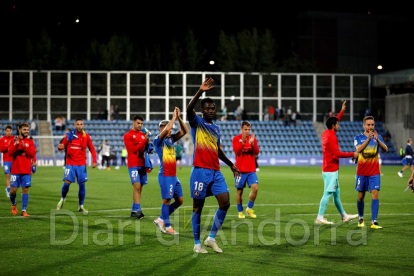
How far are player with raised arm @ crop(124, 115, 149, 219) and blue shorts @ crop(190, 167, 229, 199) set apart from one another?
16.7 ft

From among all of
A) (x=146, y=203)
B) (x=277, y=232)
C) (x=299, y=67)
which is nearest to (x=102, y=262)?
(x=277, y=232)

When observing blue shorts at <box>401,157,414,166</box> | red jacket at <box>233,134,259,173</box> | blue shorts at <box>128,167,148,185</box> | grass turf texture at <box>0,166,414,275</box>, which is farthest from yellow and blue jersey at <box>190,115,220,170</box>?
blue shorts at <box>401,157,414,166</box>

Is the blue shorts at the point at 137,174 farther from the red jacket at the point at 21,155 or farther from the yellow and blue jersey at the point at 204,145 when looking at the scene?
the yellow and blue jersey at the point at 204,145

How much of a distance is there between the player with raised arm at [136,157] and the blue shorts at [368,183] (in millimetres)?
5049

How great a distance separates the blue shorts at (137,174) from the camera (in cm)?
1542

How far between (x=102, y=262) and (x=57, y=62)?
2224 inches

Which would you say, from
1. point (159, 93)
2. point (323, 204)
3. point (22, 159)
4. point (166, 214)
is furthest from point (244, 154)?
point (159, 93)

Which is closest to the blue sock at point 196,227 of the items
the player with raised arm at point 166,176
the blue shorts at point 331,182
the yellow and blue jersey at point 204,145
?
the yellow and blue jersey at point 204,145

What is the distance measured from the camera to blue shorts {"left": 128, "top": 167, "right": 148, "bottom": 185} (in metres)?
15.4

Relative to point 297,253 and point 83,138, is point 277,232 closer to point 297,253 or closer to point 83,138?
point 297,253

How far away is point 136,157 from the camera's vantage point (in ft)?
50.9

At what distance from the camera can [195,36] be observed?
74125 mm

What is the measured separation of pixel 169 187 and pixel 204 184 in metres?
2.86

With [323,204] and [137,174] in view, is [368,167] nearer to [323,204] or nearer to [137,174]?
[323,204]
